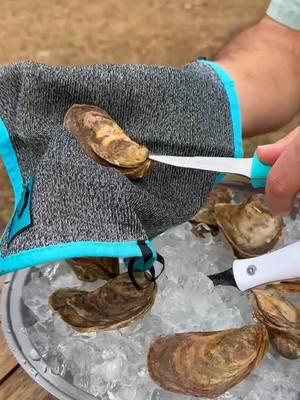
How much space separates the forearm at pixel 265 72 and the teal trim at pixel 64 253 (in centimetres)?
30

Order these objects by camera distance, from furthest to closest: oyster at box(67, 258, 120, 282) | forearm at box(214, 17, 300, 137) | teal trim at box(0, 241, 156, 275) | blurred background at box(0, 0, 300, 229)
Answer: blurred background at box(0, 0, 300, 229)
forearm at box(214, 17, 300, 137)
oyster at box(67, 258, 120, 282)
teal trim at box(0, 241, 156, 275)

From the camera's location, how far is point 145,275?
23.5 inches

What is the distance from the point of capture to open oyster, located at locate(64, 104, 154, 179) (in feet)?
1.92

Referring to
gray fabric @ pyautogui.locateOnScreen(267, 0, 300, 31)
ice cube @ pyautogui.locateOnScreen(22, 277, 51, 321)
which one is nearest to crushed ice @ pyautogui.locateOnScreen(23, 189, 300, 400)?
ice cube @ pyautogui.locateOnScreen(22, 277, 51, 321)

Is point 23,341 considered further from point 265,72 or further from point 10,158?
point 265,72

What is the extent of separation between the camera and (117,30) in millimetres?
982

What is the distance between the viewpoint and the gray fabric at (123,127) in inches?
21.3

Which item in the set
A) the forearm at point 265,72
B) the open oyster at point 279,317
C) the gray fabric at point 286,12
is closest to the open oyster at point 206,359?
the open oyster at point 279,317

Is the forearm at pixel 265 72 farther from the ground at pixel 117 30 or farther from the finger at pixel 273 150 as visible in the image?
the finger at pixel 273 150

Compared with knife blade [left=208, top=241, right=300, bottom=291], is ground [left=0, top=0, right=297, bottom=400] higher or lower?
lower

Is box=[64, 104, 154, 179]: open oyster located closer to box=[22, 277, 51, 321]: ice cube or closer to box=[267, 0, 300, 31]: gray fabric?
box=[22, 277, 51, 321]: ice cube

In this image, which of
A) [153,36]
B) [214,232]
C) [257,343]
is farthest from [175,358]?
[153,36]

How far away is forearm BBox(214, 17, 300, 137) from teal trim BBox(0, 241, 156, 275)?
0.30m

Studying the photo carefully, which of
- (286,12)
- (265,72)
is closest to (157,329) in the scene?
(265,72)
